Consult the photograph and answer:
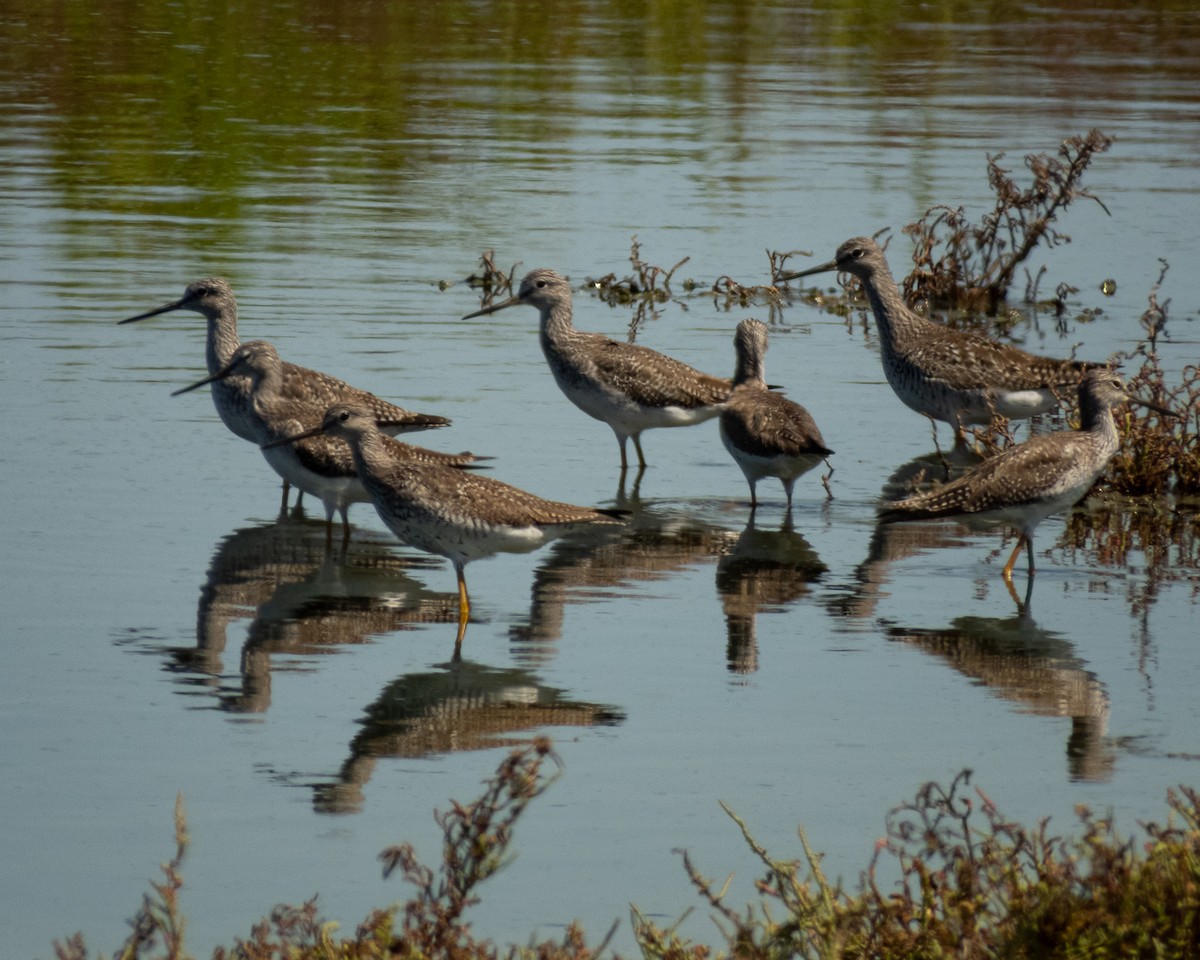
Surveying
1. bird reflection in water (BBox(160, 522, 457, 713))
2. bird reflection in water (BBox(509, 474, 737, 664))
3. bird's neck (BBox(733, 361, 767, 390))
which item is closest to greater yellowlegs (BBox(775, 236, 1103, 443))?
bird's neck (BBox(733, 361, 767, 390))

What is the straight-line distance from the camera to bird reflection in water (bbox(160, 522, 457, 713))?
9.73 meters

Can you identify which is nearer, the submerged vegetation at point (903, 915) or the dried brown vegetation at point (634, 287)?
the submerged vegetation at point (903, 915)

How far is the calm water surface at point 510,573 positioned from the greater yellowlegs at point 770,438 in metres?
0.37

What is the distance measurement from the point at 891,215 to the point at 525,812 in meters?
15.6

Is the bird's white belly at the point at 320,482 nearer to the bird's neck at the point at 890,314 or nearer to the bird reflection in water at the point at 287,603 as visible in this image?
the bird reflection in water at the point at 287,603

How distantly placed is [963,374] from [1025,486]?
3356 millimetres

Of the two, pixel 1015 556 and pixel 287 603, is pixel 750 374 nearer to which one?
pixel 1015 556

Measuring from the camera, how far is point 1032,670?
999 centimetres

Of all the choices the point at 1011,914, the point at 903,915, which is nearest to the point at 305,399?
the point at 903,915

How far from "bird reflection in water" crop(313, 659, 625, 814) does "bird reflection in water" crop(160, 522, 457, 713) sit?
0.64 m

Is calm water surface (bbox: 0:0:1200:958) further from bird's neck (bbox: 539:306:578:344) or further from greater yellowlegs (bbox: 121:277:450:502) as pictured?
bird's neck (bbox: 539:306:578:344)

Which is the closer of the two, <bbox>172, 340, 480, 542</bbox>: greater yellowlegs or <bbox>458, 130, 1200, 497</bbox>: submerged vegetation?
<bbox>172, 340, 480, 542</bbox>: greater yellowlegs

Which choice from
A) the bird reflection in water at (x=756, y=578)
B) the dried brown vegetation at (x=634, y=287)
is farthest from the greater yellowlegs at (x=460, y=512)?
the dried brown vegetation at (x=634, y=287)

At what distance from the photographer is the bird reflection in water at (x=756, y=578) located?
10.4 meters
